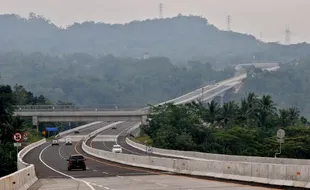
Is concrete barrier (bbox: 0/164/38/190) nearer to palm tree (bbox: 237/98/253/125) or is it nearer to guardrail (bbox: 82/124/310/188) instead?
guardrail (bbox: 82/124/310/188)

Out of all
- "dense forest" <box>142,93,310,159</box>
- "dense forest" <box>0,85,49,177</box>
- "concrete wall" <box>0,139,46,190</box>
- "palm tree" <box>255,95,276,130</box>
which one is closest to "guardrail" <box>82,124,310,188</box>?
"concrete wall" <box>0,139,46,190</box>

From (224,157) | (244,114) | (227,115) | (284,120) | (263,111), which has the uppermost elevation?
(263,111)

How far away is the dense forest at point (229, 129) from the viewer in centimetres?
10779

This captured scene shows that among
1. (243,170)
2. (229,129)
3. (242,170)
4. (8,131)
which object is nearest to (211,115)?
(229,129)

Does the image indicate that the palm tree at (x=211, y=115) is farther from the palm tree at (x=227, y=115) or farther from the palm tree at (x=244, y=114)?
the palm tree at (x=244, y=114)

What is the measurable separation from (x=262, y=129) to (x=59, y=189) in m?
95.6

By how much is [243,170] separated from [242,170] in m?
0.13

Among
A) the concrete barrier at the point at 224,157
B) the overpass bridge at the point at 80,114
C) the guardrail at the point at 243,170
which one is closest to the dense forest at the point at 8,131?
the overpass bridge at the point at 80,114

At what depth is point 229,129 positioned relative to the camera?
11888 cm

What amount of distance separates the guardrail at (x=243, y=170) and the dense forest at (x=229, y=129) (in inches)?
2177

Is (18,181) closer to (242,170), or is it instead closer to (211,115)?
(242,170)

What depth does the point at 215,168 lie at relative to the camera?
3806 cm

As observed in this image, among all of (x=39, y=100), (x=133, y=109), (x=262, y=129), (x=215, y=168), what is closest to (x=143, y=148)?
(x=262, y=129)

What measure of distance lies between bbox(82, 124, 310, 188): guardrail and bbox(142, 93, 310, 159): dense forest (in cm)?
5529
